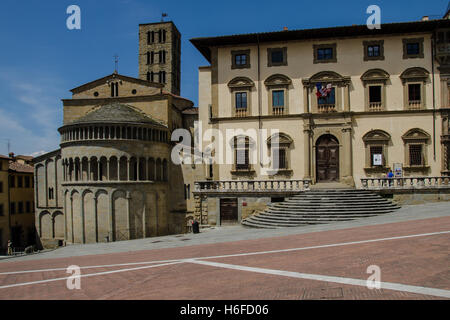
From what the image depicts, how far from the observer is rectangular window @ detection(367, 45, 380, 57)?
31328 millimetres

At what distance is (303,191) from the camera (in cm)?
2831

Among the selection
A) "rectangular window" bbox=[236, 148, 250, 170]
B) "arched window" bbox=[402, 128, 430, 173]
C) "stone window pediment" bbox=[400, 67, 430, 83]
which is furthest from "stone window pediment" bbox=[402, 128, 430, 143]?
"rectangular window" bbox=[236, 148, 250, 170]

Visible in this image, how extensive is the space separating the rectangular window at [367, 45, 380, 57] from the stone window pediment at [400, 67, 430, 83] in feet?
8.87

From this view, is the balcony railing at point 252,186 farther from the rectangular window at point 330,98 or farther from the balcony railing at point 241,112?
the rectangular window at point 330,98

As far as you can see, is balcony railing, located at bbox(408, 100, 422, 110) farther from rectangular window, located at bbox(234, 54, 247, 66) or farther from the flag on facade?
rectangular window, located at bbox(234, 54, 247, 66)

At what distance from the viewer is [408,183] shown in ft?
91.8

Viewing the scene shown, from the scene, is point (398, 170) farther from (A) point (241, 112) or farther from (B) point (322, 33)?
(A) point (241, 112)

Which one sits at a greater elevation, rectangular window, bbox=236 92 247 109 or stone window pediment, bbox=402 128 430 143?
rectangular window, bbox=236 92 247 109

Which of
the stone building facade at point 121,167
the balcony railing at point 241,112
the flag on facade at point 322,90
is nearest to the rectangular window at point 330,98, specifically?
the flag on facade at point 322,90

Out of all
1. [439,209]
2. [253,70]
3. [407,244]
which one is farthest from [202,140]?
[407,244]

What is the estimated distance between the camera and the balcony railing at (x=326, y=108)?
1256 inches

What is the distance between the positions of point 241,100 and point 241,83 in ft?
4.87
